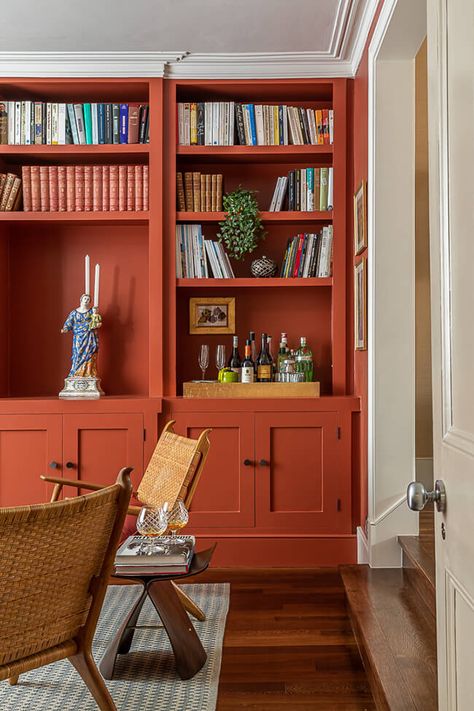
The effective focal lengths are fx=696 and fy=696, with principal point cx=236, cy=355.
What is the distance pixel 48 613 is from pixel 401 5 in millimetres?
2513

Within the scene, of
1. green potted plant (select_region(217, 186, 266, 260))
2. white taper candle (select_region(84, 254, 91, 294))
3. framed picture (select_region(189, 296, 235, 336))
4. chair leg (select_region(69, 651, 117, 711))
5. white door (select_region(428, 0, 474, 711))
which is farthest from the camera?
framed picture (select_region(189, 296, 235, 336))

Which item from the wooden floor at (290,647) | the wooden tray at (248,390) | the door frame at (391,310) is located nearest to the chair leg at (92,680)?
the wooden floor at (290,647)

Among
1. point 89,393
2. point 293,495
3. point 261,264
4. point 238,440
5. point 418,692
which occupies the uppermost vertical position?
point 261,264

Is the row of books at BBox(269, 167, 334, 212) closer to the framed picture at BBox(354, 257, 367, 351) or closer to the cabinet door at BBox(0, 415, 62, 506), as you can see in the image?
the framed picture at BBox(354, 257, 367, 351)

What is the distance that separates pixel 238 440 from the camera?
12.6ft

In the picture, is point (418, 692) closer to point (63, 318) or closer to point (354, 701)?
point (354, 701)

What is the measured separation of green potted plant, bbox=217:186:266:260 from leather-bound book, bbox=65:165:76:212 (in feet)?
2.87

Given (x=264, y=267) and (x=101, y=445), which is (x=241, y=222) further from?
(x=101, y=445)

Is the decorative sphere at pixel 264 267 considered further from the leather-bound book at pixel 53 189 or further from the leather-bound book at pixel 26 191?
the leather-bound book at pixel 26 191

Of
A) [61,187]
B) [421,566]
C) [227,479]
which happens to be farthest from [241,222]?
[421,566]

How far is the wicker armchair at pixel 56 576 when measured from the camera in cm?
170

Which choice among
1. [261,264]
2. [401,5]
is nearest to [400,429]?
[261,264]

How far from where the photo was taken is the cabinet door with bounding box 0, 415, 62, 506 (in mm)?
3795

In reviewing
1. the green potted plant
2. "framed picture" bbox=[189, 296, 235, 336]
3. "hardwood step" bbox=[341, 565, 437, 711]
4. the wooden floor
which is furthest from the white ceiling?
the wooden floor
